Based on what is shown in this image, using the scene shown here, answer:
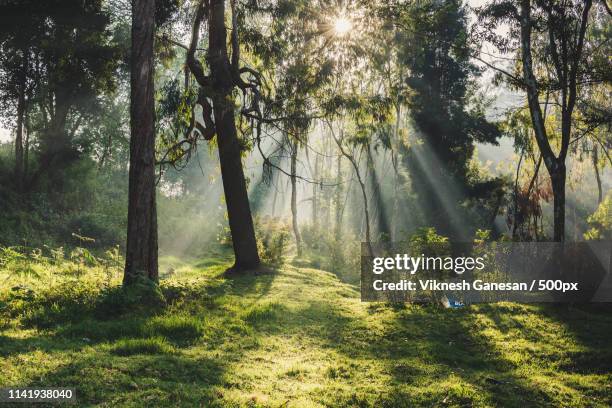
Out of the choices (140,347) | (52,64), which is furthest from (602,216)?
(52,64)

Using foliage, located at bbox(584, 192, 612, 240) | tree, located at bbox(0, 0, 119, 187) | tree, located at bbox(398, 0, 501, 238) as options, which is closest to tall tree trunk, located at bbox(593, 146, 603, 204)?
foliage, located at bbox(584, 192, 612, 240)

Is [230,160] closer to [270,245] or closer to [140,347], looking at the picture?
[270,245]

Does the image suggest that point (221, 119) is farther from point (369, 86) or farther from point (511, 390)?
point (511, 390)

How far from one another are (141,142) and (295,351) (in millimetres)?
4507

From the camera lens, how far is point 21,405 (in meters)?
3.28

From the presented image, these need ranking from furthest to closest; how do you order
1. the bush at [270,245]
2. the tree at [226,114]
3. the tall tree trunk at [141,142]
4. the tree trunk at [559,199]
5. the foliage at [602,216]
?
1. the foliage at [602,216]
2. the bush at [270,245]
3. the tree at [226,114]
4. the tree trunk at [559,199]
5. the tall tree trunk at [141,142]

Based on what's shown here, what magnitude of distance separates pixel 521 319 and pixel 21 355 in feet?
25.3

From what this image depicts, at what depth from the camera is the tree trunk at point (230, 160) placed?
12348 millimetres

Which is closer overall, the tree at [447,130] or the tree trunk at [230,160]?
the tree trunk at [230,160]

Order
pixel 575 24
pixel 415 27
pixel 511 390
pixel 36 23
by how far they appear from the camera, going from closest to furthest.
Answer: pixel 511 390 → pixel 575 24 → pixel 415 27 → pixel 36 23

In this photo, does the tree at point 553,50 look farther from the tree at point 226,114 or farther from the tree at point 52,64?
the tree at point 52,64

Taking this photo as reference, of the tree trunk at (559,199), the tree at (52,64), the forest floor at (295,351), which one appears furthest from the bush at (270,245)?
the tree trunk at (559,199)

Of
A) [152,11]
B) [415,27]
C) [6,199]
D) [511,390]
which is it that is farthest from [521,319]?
[6,199]

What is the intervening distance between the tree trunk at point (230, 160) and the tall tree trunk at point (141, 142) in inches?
169
